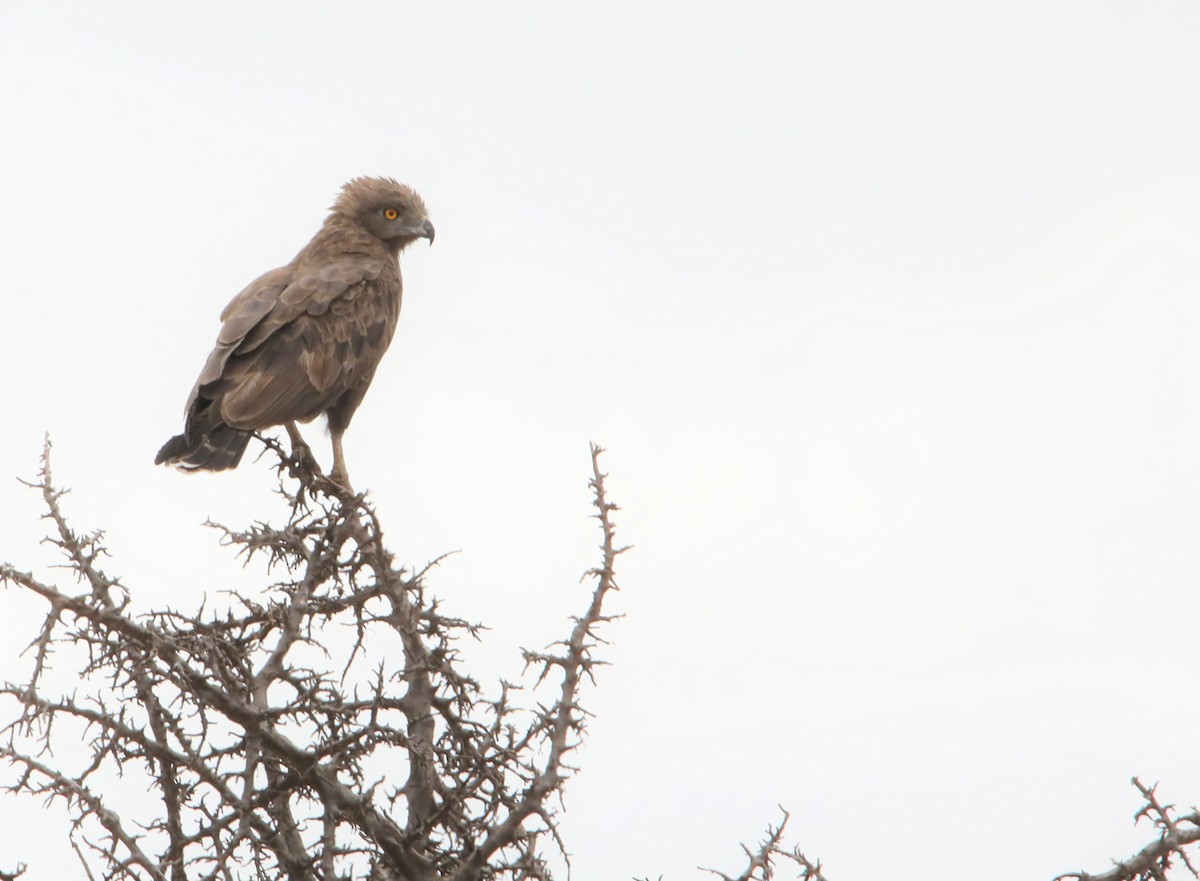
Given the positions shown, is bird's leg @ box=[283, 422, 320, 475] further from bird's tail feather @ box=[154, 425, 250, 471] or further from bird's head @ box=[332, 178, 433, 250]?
bird's head @ box=[332, 178, 433, 250]

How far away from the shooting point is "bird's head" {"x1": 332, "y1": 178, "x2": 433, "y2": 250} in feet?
31.7

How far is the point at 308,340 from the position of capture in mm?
8023

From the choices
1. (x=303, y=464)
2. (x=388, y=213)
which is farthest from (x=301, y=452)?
(x=388, y=213)

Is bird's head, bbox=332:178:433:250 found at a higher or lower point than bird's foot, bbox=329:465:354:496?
higher

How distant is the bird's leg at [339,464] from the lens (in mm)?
8203

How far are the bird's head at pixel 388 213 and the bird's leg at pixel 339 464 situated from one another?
1.82 metres

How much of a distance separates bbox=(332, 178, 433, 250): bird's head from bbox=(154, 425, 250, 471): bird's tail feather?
266cm

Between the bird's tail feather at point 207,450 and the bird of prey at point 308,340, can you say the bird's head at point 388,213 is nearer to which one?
the bird of prey at point 308,340

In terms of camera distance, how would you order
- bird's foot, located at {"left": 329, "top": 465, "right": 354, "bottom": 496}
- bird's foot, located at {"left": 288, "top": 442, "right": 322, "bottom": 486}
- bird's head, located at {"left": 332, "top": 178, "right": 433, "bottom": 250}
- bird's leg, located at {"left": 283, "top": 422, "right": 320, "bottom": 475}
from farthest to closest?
bird's head, located at {"left": 332, "top": 178, "right": 433, "bottom": 250} → bird's foot, located at {"left": 329, "top": 465, "right": 354, "bottom": 496} → bird's leg, located at {"left": 283, "top": 422, "right": 320, "bottom": 475} → bird's foot, located at {"left": 288, "top": 442, "right": 322, "bottom": 486}

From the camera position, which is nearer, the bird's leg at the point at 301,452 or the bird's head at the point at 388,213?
the bird's leg at the point at 301,452

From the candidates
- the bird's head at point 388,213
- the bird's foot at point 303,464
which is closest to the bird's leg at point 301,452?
the bird's foot at point 303,464

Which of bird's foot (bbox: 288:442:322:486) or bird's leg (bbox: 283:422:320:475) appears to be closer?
bird's foot (bbox: 288:442:322:486)

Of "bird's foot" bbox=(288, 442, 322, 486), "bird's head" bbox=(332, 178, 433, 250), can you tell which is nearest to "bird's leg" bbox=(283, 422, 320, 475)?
"bird's foot" bbox=(288, 442, 322, 486)

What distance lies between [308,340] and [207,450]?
103cm
